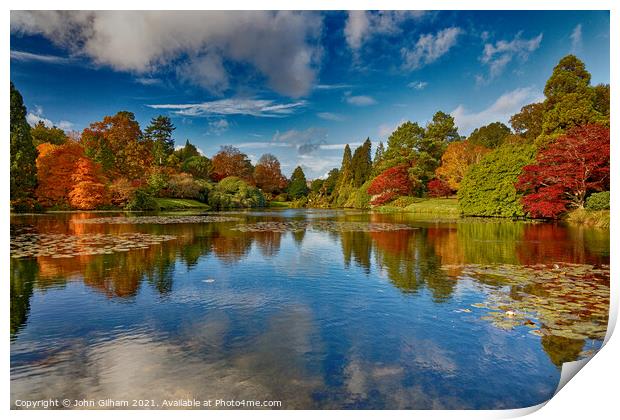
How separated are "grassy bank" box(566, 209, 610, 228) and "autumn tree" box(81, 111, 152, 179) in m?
30.9

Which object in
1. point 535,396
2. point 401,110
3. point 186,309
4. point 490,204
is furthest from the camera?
point 490,204

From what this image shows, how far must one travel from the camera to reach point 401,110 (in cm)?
970

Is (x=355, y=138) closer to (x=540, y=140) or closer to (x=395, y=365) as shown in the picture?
(x=395, y=365)

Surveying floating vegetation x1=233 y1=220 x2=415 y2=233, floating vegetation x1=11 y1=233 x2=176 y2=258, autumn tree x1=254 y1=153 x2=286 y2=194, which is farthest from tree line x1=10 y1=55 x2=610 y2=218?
floating vegetation x1=233 y1=220 x2=415 y2=233

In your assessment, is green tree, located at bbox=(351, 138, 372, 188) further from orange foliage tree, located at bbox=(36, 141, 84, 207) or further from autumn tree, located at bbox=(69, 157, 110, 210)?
orange foliage tree, located at bbox=(36, 141, 84, 207)

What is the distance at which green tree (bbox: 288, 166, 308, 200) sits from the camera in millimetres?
52469

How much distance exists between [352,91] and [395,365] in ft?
24.2

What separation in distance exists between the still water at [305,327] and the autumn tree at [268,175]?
1632 inches

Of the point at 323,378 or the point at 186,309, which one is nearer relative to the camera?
the point at 323,378

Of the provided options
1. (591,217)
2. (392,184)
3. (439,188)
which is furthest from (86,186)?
(439,188)

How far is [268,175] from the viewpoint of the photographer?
1967 inches

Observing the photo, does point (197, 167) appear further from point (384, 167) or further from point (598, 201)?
point (598, 201)

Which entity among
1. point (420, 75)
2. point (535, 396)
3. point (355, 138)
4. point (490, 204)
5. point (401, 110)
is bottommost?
point (535, 396)

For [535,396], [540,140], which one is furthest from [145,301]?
[540,140]
